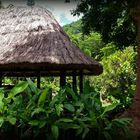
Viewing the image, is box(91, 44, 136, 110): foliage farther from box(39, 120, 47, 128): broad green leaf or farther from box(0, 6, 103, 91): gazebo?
box(39, 120, 47, 128): broad green leaf

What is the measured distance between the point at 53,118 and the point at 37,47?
3.27m

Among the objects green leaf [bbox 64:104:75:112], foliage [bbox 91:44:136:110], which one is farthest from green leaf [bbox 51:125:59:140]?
foliage [bbox 91:44:136:110]

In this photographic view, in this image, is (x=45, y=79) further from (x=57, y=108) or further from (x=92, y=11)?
(x=57, y=108)

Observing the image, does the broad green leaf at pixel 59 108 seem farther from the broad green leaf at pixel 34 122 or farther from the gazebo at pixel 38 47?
the gazebo at pixel 38 47

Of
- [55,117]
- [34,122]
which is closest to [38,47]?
[55,117]

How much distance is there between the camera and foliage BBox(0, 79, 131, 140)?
252 inches

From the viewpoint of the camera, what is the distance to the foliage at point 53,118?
A: 6.40 m

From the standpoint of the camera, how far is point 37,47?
9.48 meters

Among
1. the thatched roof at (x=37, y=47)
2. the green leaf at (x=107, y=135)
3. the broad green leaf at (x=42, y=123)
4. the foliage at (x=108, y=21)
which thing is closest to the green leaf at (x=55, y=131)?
the broad green leaf at (x=42, y=123)

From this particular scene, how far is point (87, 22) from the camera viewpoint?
976 centimetres

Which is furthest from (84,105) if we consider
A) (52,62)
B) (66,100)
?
(52,62)

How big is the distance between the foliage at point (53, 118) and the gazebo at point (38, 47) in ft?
7.06

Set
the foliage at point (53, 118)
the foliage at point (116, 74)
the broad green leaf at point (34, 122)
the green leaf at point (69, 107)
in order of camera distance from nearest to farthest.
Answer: the broad green leaf at point (34, 122) < the foliage at point (53, 118) < the green leaf at point (69, 107) < the foliage at point (116, 74)

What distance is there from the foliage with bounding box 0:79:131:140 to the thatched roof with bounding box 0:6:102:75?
85.1 inches
